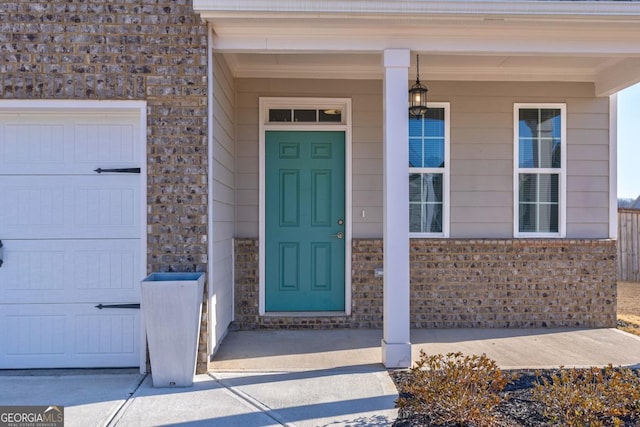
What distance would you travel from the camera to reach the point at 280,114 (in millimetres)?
5727

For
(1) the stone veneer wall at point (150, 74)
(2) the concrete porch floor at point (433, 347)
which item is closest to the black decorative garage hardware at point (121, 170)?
(1) the stone veneer wall at point (150, 74)

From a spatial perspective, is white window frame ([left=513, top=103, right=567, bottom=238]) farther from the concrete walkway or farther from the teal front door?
the teal front door

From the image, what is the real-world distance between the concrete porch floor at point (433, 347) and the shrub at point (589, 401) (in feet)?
3.38

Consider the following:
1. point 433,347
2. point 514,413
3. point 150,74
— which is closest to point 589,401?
point 514,413

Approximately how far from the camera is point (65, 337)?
4.24 meters

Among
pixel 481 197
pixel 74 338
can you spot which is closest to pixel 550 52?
pixel 481 197

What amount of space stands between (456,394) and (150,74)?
11.4ft

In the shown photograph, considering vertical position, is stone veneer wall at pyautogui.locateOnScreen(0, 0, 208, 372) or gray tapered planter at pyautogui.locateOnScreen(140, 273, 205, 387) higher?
stone veneer wall at pyautogui.locateOnScreen(0, 0, 208, 372)

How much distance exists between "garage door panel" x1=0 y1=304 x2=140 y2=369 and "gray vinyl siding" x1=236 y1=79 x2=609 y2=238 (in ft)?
5.99

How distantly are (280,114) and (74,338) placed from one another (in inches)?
126

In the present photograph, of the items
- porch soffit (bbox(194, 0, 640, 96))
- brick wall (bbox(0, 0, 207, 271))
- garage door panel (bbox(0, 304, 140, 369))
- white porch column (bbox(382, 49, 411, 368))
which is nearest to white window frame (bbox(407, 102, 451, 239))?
porch soffit (bbox(194, 0, 640, 96))

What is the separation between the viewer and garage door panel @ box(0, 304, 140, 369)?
4230 mm

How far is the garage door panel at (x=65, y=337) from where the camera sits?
4.23 metres

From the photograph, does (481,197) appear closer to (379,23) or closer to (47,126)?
(379,23)
